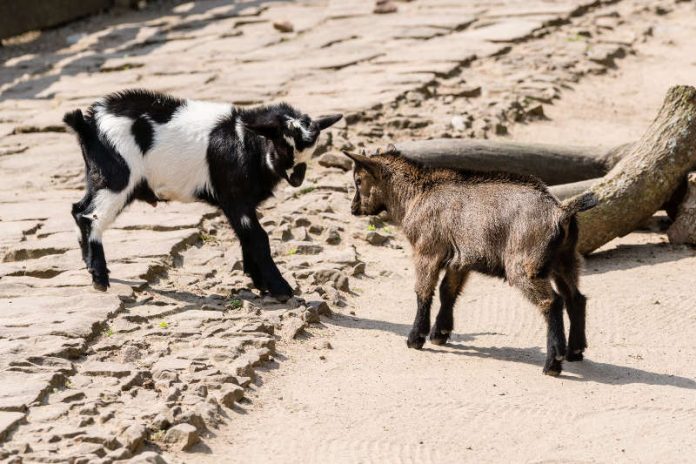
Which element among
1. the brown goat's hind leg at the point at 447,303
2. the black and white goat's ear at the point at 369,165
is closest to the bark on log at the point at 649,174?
the brown goat's hind leg at the point at 447,303

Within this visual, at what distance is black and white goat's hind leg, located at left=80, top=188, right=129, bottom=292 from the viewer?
6.94 m

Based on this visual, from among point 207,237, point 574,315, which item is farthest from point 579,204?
point 207,237

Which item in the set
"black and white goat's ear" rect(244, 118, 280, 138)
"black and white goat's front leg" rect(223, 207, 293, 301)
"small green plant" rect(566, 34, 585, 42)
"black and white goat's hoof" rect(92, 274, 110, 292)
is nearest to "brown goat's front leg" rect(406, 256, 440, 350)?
"black and white goat's front leg" rect(223, 207, 293, 301)

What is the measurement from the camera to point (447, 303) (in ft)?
21.8

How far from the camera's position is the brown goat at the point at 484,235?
6047mm

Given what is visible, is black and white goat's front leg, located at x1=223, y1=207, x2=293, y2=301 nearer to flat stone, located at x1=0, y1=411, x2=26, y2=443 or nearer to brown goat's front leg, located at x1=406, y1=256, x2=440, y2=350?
brown goat's front leg, located at x1=406, y1=256, x2=440, y2=350

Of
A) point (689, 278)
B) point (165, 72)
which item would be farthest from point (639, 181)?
point (165, 72)

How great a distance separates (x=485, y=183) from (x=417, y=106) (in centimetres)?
463

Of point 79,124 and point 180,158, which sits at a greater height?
point 79,124

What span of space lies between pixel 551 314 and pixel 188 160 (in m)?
2.57

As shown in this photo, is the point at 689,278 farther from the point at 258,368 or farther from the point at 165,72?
the point at 165,72

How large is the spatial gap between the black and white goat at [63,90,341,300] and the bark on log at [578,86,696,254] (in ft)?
7.38

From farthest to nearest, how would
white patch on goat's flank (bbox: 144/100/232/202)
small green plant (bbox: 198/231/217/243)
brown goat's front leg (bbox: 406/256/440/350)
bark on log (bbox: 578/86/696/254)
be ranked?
1. small green plant (bbox: 198/231/217/243)
2. bark on log (bbox: 578/86/696/254)
3. white patch on goat's flank (bbox: 144/100/232/202)
4. brown goat's front leg (bbox: 406/256/440/350)

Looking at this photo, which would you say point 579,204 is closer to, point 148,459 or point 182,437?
point 182,437
